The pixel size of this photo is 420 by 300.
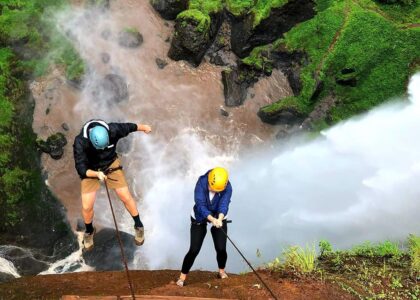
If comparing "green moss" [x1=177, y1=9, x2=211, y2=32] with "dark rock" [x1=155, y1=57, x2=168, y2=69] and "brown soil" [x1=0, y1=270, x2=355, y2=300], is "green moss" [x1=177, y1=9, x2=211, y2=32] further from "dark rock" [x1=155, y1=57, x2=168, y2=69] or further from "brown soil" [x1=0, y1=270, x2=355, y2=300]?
"brown soil" [x1=0, y1=270, x2=355, y2=300]

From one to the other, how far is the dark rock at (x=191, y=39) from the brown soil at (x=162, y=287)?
427 inches

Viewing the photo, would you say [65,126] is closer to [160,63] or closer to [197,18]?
[160,63]

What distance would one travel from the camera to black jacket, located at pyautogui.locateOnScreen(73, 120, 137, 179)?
7.20 meters

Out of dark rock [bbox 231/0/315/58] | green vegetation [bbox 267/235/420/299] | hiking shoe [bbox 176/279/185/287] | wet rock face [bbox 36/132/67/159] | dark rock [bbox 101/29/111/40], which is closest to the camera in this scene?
green vegetation [bbox 267/235/420/299]

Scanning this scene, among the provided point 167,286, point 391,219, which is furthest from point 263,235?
point 167,286

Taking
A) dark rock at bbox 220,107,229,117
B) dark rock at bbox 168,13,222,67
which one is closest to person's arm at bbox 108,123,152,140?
dark rock at bbox 220,107,229,117

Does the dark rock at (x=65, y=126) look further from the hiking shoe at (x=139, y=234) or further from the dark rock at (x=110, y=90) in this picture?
the hiking shoe at (x=139, y=234)

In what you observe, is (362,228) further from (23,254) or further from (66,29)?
(66,29)

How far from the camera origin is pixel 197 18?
17766 millimetres

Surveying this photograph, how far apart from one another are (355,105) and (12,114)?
44.0ft

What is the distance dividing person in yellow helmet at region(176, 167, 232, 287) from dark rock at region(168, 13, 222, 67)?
11914 mm

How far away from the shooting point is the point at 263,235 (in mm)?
15016

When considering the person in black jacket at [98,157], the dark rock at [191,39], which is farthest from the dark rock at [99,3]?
the person in black jacket at [98,157]

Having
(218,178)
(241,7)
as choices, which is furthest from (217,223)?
(241,7)
